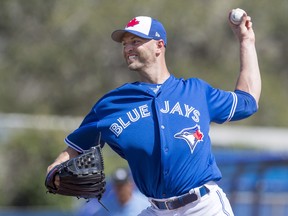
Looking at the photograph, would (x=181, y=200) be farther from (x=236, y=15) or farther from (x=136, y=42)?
(x=236, y=15)

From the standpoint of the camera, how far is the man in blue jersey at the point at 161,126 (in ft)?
18.3

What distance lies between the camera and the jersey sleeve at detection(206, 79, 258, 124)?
19.1 feet

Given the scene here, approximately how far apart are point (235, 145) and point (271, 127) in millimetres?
8678

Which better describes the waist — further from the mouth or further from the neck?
the mouth

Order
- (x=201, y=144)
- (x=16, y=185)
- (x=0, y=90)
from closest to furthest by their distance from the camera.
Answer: (x=201, y=144) < (x=16, y=185) < (x=0, y=90)

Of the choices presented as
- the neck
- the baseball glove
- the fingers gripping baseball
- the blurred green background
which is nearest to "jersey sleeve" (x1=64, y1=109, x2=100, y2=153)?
the baseball glove

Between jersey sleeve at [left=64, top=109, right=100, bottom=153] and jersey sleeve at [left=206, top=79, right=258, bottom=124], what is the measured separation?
2.64 feet

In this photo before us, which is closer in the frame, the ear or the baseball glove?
the baseball glove

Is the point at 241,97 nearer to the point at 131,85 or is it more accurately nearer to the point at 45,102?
the point at 131,85

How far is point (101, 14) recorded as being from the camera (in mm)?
32906

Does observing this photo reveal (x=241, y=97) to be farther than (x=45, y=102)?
No

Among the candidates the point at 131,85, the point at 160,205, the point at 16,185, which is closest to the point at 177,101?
the point at 131,85

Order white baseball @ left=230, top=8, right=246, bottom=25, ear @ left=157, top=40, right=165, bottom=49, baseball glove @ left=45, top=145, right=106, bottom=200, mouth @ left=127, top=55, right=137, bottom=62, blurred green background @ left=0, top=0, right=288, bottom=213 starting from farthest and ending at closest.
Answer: blurred green background @ left=0, top=0, right=288, bottom=213
white baseball @ left=230, top=8, right=246, bottom=25
ear @ left=157, top=40, right=165, bottom=49
mouth @ left=127, top=55, right=137, bottom=62
baseball glove @ left=45, top=145, right=106, bottom=200

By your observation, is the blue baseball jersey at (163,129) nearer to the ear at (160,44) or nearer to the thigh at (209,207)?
the thigh at (209,207)
